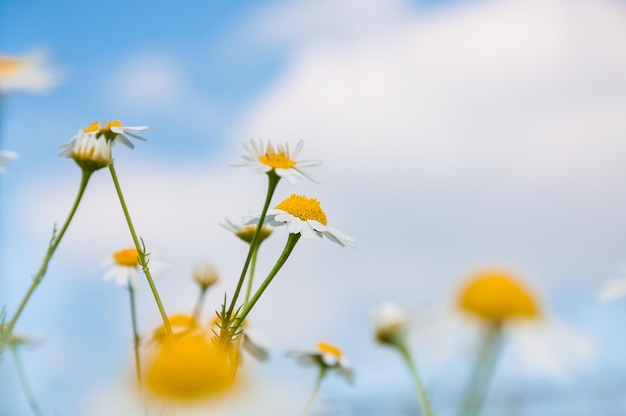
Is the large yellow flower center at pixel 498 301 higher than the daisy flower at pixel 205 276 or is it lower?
lower

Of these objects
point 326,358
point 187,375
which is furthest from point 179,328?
point 187,375

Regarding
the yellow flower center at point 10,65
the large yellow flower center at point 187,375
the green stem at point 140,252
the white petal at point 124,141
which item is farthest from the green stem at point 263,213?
the yellow flower center at point 10,65

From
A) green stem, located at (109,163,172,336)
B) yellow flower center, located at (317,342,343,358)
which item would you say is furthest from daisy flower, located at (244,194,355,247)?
yellow flower center, located at (317,342,343,358)

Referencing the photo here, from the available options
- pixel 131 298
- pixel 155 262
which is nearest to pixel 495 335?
pixel 131 298

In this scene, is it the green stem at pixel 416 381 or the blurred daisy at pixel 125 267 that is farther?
the blurred daisy at pixel 125 267

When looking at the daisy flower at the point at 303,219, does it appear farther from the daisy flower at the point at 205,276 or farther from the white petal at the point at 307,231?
the daisy flower at the point at 205,276

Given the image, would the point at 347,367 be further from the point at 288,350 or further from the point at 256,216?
the point at 256,216

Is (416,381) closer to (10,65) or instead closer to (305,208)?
(305,208)
